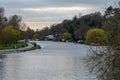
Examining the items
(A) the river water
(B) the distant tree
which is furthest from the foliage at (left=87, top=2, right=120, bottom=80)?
(B) the distant tree

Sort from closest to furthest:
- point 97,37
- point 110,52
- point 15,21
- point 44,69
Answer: point 110,52
point 97,37
point 44,69
point 15,21

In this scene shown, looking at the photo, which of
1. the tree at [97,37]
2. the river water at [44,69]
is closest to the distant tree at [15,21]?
the river water at [44,69]

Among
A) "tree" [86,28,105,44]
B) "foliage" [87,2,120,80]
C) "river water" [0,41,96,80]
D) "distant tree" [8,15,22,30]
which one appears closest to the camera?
"foliage" [87,2,120,80]

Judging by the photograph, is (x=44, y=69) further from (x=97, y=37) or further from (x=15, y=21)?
(x=15, y=21)

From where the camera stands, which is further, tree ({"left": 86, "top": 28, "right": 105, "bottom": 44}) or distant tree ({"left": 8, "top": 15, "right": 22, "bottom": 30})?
distant tree ({"left": 8, "top": 15, "right": 22, "bottom": 30})

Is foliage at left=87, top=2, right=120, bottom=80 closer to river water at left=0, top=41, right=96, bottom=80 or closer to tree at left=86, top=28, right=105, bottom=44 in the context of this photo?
tree at left=86, top=28, right=105, bottom=44

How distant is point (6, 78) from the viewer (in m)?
34.5

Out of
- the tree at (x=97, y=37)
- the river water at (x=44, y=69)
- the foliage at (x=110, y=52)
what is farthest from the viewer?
the river water at (x=44, y=69)

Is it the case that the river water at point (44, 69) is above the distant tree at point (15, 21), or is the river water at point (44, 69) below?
below

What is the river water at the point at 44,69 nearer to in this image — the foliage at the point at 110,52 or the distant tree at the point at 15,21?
the foliage at the point at 110,52

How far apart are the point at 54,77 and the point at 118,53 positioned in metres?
20.2

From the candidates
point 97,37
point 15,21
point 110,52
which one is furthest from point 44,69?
point 15,21

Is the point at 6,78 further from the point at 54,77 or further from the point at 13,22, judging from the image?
the point at 13,22

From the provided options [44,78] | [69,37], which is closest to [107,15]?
[44,78]
